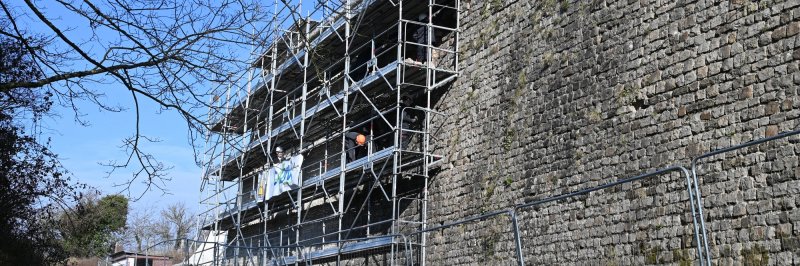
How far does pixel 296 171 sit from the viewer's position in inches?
745

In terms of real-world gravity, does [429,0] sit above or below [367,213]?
above

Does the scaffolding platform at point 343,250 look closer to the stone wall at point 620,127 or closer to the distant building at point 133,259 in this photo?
the stone wall at point 620,127

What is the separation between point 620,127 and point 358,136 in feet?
21.3

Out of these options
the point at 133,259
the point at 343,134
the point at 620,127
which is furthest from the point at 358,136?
the point at 133,259

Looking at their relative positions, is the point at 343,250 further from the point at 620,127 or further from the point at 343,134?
the point at 620,127

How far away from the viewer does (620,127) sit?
1173 centimetres

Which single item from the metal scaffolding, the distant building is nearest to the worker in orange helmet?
the metal scaffolding

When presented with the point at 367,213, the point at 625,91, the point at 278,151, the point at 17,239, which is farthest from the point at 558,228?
the point at 278,151

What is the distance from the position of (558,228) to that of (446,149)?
371cm

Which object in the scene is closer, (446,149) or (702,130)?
(702,130)

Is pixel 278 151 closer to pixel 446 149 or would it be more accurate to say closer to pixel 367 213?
pixel 367 213

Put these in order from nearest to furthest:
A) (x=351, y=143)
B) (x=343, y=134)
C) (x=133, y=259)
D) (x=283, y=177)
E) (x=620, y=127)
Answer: (x=620, y=127) < (x=343, y=134) < (x=351, y=143) < (x=283, y=177) < (x=133, y=259)

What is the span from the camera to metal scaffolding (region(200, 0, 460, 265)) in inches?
621

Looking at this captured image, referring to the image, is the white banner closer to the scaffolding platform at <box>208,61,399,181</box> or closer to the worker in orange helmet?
the scaffolding platform at <box>208,61,399,181</box>
